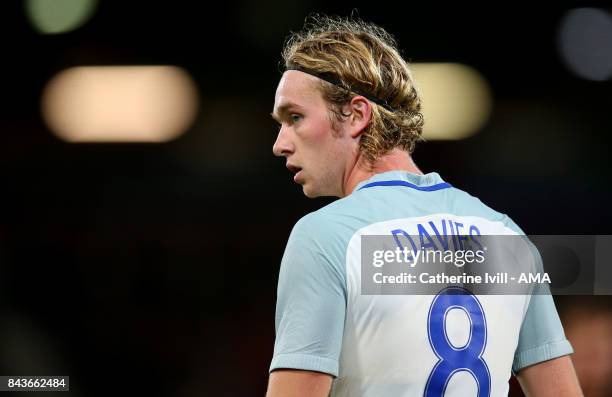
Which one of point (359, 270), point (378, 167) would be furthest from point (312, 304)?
point (378, 167)

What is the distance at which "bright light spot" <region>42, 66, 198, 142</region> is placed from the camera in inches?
184

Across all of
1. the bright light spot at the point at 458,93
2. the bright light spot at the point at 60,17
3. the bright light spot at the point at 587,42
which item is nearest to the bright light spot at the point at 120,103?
the bright light spot at the point at 60,17

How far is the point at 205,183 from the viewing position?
458 cm

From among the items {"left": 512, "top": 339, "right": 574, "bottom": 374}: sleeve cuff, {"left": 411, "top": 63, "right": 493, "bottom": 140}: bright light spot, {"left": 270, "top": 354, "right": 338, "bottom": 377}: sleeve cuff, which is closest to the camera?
{"left": 270, "top": 354, "right": 338, "bottom": 377}: sleeve cuff

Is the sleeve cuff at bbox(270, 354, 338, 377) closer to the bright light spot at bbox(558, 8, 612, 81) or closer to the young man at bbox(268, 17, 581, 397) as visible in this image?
the young man at bbox(268, 17, 581, 397)

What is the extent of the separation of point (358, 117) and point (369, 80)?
7cm

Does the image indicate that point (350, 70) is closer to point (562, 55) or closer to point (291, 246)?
point (291, 246)

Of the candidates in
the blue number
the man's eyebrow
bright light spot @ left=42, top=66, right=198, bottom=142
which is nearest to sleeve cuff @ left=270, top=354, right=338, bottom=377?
the blue number

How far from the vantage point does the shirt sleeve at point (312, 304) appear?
1.26 meters

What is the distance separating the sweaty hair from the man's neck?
11 millimetres

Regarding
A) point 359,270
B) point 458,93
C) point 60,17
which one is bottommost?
point 359,270

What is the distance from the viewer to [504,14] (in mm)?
4457

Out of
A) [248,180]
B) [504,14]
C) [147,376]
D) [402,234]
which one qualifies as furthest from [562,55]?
[402,234]

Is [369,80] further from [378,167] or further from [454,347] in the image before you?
[454,347]
